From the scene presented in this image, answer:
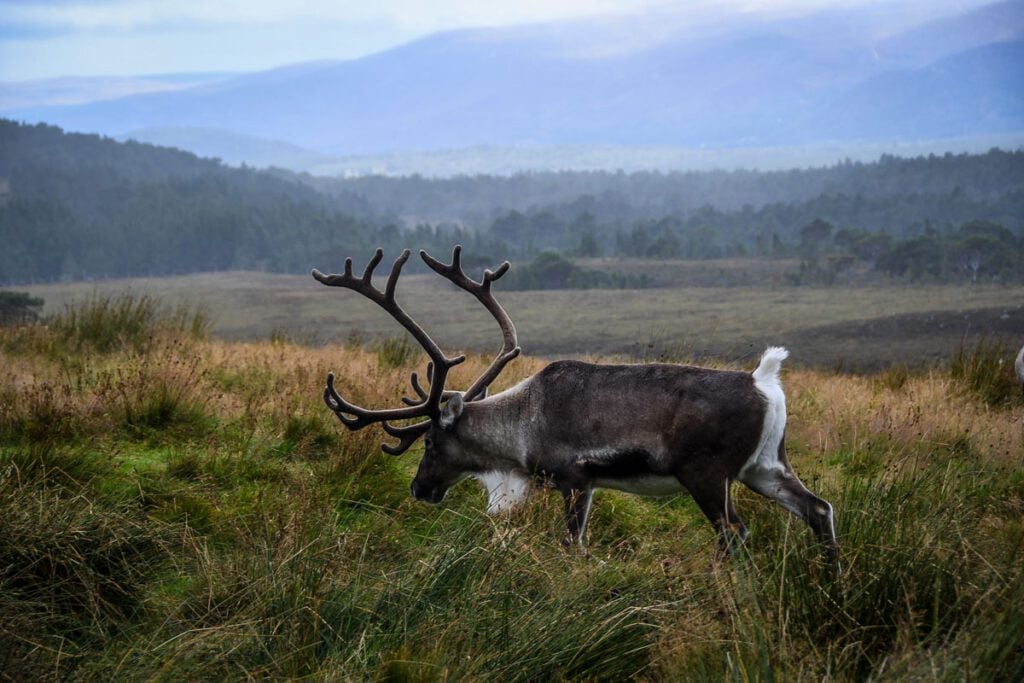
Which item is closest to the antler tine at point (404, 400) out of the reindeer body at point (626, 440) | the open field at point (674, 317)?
the reindeer body at point (626, 440)

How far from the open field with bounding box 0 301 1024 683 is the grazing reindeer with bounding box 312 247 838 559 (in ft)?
0.66

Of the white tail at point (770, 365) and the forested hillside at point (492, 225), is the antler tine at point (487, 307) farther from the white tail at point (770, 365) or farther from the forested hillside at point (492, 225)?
the forested hillside at point (492, 225)

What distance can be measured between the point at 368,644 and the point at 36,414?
3.94 m

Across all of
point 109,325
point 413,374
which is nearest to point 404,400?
point 413,374

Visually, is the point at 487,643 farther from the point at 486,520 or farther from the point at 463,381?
the point at 463,381

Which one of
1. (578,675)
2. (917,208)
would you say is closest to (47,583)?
(578,675)

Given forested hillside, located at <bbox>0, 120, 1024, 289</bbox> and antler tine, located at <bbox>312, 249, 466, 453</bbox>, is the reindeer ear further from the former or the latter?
forested hillside, located at <bbox>0, 120, 1024, 289</bbox>

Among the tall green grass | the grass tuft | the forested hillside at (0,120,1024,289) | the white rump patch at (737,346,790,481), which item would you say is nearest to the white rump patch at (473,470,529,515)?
the white rump patch at (737,346,790,481)

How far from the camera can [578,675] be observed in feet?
14.9

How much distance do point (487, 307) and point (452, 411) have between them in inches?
41.2

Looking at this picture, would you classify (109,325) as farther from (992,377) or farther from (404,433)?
(992,377)

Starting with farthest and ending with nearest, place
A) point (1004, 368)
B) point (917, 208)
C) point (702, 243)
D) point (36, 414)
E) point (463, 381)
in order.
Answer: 1. point (917, 208)
2. point (702, 243)
3. point (1004, 368)
4. point (463, 381)
5. point (36, 414)

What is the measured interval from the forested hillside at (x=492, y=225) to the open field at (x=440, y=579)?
36662 mm

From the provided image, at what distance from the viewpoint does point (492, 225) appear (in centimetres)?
7681
